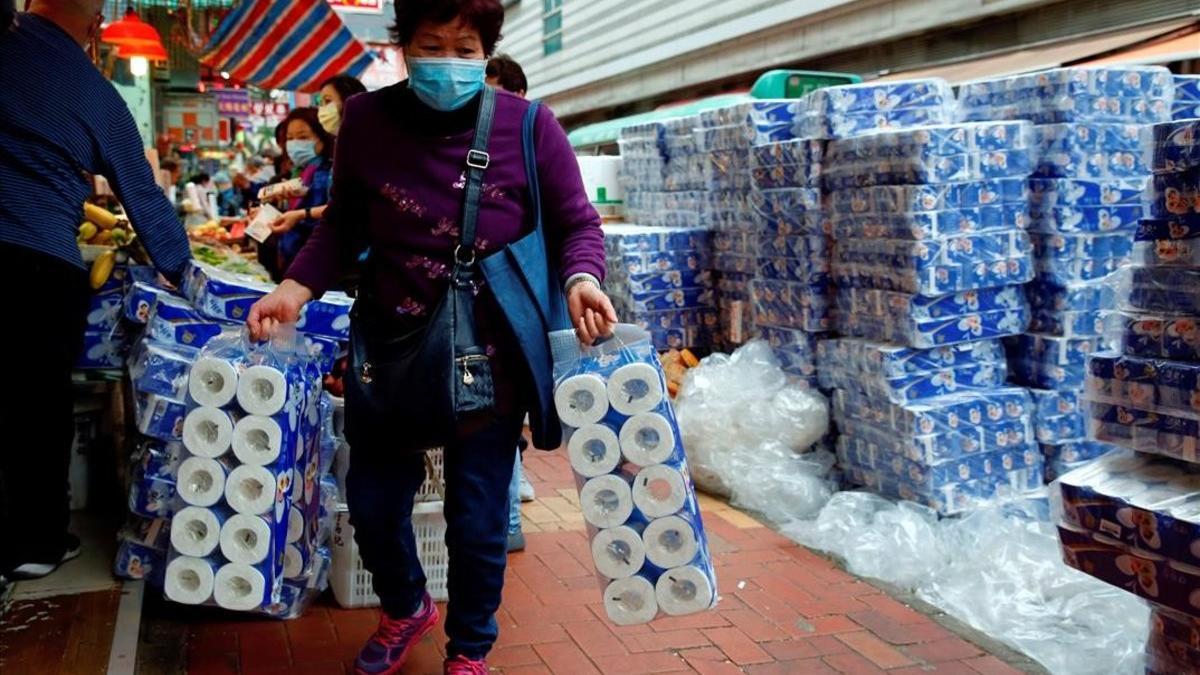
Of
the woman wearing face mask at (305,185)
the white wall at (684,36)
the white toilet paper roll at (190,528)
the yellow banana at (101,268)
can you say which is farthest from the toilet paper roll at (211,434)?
the white wall at (684,36)

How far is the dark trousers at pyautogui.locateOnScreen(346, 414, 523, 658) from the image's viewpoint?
283 cm

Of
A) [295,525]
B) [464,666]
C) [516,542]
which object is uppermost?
[295,525]

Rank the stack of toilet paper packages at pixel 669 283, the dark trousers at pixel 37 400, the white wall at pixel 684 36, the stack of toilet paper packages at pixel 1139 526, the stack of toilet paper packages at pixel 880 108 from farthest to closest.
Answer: the white wall at pixel 684 36
the stack of toilet paper packages at pixel 669 283
the stack of toilet paper packages at pixel 880 108
the dark trousers at pixel 37 400
the stack of toilet paper packages at pixel 1139 526

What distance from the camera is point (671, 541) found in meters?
2.71

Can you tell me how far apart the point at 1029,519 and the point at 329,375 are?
3.06 meters

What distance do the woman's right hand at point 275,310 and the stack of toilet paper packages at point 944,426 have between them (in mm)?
2827

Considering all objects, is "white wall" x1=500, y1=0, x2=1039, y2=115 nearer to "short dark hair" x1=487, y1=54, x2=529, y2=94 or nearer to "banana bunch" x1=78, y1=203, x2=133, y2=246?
"short dark hair" x1=487, y1=54, x2=529, y2=94

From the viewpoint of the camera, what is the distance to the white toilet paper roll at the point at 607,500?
107 inches

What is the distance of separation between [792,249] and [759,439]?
3.27 feet

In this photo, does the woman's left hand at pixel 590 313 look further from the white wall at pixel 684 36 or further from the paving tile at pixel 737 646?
the white wall at pixel 684 36

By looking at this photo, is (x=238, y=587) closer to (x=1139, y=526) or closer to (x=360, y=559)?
(x=360, y=559)

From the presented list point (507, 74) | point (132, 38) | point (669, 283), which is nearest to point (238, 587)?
point (507, 74)

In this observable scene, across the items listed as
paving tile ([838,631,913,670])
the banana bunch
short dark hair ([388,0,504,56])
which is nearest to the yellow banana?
the banana bunch

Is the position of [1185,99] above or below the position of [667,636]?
above
